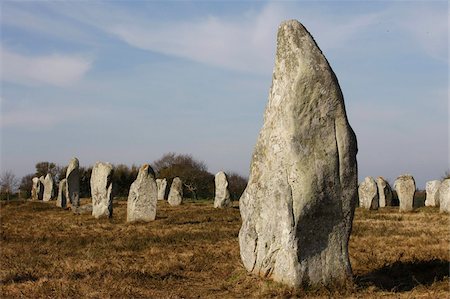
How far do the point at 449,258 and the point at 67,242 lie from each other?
8728 mm

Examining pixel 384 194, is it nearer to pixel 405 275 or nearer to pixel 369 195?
pixel 369 195

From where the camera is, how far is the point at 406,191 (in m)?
26.2

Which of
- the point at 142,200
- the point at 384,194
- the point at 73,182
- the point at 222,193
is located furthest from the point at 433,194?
the point at 73,182

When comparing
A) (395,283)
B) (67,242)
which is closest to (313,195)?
(395,283)

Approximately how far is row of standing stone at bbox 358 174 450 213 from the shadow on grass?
49.9 feet

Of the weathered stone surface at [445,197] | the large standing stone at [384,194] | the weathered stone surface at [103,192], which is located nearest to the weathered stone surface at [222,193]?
the weathered stone surface at [103,192]

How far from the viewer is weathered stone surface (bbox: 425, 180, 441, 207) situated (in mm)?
30391

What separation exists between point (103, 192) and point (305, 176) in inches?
595

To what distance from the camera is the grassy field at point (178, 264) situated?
7574mm

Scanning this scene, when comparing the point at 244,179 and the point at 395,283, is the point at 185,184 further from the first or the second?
the point at 395,283

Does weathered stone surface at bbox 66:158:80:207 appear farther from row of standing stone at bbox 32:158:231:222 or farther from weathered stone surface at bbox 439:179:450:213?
weathered stone surface at bbox 439:179:450:213

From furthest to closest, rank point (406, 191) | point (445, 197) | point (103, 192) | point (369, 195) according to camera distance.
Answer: point (369, 195), point (406, 191), point (445, 197), point (103, 192)

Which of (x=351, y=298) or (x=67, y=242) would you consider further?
(x=67, y=242)

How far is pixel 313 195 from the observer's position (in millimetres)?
7336
